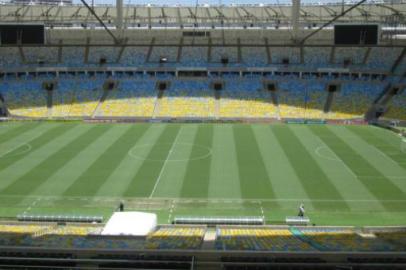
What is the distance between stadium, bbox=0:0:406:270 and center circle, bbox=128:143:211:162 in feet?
0.42

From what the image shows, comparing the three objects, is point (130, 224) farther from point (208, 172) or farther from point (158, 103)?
point (158, 103)

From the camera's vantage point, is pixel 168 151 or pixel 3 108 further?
pixel 3 108

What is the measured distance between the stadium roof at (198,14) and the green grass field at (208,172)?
19308 millimetres

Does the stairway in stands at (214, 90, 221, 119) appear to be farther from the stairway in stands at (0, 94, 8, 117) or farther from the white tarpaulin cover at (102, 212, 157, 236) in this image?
the white tarpaulin cover at (102, 212, 157, 236)

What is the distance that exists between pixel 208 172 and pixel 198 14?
36.5 metres

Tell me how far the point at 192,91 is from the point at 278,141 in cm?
1641

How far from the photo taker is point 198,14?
210 ft

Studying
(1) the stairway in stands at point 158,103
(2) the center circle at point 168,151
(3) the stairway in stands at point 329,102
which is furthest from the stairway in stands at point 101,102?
(3) the stairway in stands at point 329,102

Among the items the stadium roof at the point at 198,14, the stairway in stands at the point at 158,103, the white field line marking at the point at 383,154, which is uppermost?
the stadium roof at the point at 198,14

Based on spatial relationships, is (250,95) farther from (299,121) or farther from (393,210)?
(393,210)

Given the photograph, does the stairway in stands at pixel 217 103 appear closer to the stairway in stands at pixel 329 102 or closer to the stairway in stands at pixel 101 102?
the stairway in stands at pixel 329 102

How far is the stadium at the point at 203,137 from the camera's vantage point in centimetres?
1534

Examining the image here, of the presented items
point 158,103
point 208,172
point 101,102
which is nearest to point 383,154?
point 208,172

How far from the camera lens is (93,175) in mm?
30484
